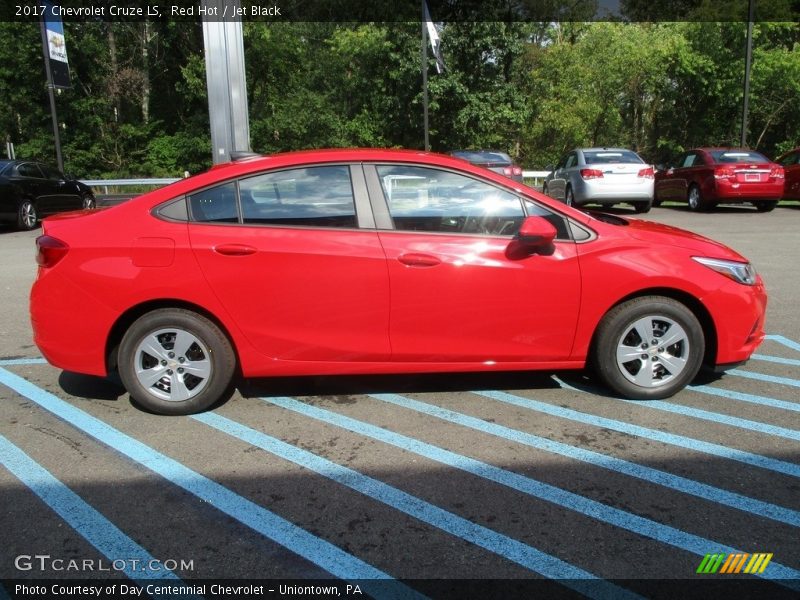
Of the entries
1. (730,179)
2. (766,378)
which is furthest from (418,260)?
(730,179)

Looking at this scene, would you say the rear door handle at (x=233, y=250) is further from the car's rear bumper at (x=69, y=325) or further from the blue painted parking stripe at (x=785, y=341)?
the blue painted parking stripe at (x=785, y=341)

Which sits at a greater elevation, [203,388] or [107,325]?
[107,325]

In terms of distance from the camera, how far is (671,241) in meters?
4.27

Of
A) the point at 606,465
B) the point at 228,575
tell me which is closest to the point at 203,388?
the point at 228,575

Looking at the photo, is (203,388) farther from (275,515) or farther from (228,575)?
(228,575)

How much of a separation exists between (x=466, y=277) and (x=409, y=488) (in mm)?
1360

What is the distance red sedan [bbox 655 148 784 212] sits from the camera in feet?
50.3

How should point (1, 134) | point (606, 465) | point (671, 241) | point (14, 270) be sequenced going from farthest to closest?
1. point (1, 134)
2. point (14, 270)
3. point (671, 241)
4. point (606, 465)

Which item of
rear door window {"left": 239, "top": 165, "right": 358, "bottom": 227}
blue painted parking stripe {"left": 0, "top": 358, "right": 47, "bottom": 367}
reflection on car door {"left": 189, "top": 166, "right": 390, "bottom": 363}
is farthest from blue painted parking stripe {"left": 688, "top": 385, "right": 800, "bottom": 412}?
blue painted parking stripe {"left": 0, "top": 358, "right": 47, "bottom": 367}

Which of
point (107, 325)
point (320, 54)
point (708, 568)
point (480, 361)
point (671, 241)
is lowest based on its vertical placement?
point (708, 568)

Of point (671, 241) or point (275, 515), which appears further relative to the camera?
point (671, 241)

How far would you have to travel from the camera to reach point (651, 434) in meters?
3.82

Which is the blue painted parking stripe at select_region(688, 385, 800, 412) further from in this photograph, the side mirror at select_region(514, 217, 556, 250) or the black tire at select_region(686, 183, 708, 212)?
the black tire at select_region(686, 183, 708, 212)

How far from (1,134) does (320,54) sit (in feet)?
53.4
